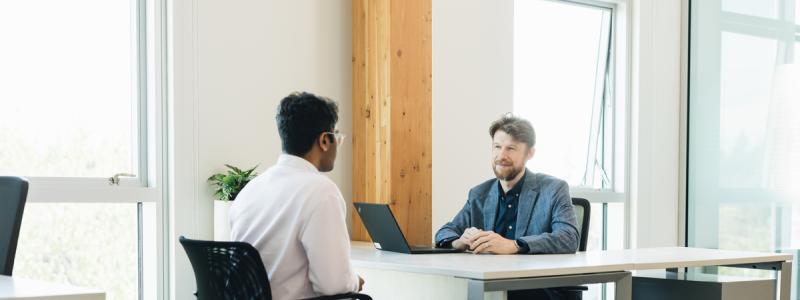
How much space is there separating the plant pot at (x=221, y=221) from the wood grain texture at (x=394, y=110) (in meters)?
0.84

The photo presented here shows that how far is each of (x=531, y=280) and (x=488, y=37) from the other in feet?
8.97

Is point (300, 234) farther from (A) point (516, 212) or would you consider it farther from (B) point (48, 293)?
(A) point (516, 212)

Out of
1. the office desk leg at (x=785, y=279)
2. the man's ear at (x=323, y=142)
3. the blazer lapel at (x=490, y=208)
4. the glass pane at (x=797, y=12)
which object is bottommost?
the office desk leg at (x=785, y=279)

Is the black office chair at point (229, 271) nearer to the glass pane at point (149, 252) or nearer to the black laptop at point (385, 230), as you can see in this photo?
the black laptop at point (385, 230)

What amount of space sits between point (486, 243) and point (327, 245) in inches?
50.2

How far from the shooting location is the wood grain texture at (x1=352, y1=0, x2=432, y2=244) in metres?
4.88

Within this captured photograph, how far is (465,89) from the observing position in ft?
18.3

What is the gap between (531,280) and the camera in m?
3.21

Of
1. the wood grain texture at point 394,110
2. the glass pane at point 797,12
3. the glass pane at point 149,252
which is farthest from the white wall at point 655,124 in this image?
the glass pane at point 149,252

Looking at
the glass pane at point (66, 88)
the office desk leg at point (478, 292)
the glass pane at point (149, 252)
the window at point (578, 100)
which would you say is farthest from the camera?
the window at point (578, 100)

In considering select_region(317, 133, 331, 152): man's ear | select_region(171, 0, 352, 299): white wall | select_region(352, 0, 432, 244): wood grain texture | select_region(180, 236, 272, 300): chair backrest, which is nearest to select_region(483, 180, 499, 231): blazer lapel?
select_region(352, 0, 432, 244): wood grain texture

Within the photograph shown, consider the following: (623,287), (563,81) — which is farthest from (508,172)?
(563,81)

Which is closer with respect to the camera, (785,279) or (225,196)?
(785,279)

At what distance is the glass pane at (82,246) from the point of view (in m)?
4.10
